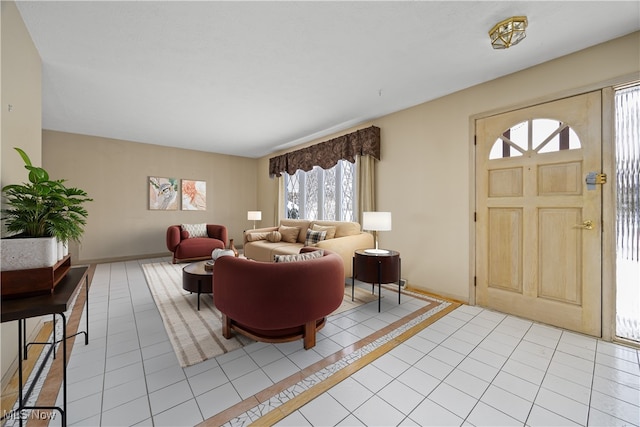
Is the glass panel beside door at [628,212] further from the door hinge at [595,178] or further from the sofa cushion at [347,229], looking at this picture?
the sofa cushion at [347,229]

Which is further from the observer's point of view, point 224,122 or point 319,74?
point 224,122

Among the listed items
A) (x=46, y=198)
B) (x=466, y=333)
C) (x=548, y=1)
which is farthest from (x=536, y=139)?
(x=46, y=198)

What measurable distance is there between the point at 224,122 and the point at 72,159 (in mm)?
3321

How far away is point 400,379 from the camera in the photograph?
177 centimetres

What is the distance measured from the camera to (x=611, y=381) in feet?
5.74

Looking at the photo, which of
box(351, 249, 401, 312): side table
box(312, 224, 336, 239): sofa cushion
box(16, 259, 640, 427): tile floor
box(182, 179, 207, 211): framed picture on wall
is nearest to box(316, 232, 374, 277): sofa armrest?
box(312, 224, 336, 239): sofa cushion

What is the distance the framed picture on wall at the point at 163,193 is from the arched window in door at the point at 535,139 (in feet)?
20.9

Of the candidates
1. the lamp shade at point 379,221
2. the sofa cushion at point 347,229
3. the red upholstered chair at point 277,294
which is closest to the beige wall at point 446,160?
the sofa cushion at point 347,229

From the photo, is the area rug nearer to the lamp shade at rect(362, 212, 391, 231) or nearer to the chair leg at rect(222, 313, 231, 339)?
the chair leg at rect(222, 313, 231, 339)

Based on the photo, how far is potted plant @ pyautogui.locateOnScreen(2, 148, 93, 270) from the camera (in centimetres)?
132

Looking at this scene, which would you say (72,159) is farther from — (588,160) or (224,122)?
(588,160)

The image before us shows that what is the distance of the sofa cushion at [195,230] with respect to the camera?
5.58 meters

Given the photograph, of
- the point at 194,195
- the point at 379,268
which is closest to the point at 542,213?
the point at 379,268

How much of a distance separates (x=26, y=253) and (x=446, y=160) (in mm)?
3881
